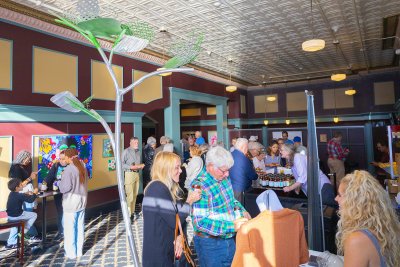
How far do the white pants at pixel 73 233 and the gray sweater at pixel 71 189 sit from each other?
11 centimetres

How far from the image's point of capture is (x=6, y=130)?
4.53m

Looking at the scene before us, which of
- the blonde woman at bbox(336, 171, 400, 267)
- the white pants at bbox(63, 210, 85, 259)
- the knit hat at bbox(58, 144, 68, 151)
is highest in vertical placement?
the knit hat at bbox(58, 144, 68, 151)

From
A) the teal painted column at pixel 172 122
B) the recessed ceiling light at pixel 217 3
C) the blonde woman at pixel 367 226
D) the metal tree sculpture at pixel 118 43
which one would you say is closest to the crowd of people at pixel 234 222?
the blonde woman at pixel 367 226

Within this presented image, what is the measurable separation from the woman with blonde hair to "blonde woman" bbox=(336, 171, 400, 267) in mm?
3190

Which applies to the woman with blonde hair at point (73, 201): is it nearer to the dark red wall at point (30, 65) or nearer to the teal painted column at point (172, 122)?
the dark red wall at point (30, 65)

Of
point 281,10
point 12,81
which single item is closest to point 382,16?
point 281,10

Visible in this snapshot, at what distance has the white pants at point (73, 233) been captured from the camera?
3605 mm

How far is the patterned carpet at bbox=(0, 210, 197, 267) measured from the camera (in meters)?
3.62

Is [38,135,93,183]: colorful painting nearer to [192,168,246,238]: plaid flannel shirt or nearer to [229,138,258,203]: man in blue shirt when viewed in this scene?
[229,138,258,203]: man in blue shirt

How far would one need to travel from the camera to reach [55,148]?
5176 mm

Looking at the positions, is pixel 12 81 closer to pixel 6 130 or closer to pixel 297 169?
pixel 6 130

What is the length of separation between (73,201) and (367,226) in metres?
3.39

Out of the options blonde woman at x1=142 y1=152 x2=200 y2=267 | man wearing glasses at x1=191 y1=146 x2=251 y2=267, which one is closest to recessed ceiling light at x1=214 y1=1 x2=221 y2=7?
man wearing glasses at x1=191 y1=146 x2=251 y2=267

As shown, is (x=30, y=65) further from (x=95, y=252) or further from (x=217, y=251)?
(x=217, y=251)
